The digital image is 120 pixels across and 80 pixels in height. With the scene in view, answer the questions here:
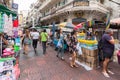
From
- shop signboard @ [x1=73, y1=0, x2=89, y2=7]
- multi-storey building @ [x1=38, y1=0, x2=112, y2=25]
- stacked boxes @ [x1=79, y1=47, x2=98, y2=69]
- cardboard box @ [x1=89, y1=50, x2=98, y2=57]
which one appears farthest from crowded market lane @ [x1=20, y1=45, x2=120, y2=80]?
shop signboard @ [x1=73, y1=0, x2=89, y2=7]

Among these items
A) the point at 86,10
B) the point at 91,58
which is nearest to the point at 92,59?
the point at 91,58

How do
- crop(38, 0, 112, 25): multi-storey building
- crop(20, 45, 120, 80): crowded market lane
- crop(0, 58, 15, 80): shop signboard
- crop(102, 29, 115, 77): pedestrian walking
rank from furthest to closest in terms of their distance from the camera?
crop(38, 0, 112, 25): multi-storey building, crop(102, 29, 115, 77): pedestrian walking, crop(20, 45, 120, 80): crowded market lane, crop(0, 58, 15, 80): shop signboard

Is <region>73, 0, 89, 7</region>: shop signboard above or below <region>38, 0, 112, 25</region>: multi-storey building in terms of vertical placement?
above

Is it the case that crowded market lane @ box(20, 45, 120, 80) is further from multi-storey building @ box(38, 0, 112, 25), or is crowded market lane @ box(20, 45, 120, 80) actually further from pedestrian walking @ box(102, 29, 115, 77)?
multi-storey building @ box(38, 0, 112, 25)

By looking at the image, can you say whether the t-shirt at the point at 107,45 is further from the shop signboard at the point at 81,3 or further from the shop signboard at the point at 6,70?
the shop signboard at the point at 81,3

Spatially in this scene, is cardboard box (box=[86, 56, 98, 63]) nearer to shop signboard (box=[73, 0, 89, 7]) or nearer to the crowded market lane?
the crowded market lane

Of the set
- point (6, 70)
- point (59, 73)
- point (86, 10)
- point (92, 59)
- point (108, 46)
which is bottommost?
point (59, 73)

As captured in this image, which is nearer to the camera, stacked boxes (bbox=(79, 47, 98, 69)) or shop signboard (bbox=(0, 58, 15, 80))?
shop signboard (bbox=(0, 58, 15, 80))

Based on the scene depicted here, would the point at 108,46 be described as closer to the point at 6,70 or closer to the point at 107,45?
the point at 107,45

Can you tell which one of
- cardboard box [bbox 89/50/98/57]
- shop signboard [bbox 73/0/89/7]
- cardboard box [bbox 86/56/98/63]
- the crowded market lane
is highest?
shop signboard [bbox 73/0/89/7]

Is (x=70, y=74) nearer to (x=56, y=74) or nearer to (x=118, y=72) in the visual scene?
(x=56, y=74)

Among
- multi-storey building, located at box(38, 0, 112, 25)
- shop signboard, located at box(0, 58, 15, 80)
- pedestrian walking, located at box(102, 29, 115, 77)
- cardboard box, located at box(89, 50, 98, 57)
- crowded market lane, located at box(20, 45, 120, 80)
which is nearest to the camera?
shop signboard, located at box(0, 58, 15, 80)

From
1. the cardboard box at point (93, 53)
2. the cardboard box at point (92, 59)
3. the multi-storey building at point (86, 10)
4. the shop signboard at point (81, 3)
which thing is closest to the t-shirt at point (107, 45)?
the cardboard box at point (93, 53)

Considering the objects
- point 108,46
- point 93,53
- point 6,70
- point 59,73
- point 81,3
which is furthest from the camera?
point 81,3
